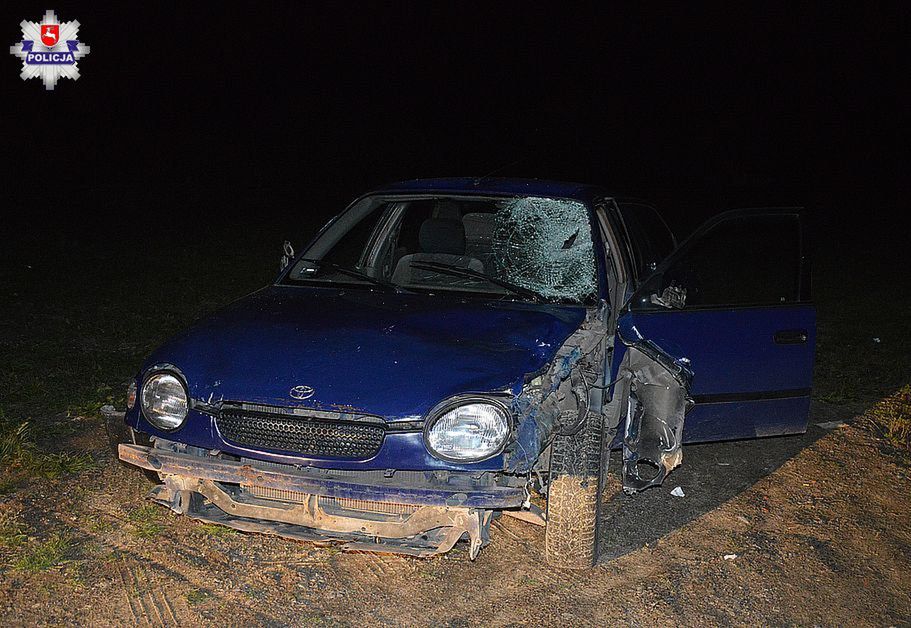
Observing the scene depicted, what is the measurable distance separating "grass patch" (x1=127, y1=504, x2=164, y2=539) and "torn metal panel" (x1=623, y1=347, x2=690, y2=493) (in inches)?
84.7

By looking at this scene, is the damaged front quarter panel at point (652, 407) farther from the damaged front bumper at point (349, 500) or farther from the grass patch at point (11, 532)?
the grass patch at point (11, 532)

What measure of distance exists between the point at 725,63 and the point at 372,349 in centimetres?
4395

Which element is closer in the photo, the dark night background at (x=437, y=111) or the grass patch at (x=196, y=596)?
the grass patch at (x=196, y=596)

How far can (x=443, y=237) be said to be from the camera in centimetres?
472

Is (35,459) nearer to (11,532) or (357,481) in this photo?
(11,532)

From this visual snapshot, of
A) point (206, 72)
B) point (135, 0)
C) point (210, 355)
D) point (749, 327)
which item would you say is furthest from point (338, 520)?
point (135, 0)

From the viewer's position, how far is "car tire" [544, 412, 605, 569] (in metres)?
3.57

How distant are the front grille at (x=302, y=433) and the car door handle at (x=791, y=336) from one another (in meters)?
2.22

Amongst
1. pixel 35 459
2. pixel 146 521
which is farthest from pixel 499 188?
pixel 35 459

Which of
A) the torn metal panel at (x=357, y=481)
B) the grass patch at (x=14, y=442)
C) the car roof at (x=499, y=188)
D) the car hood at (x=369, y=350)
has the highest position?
the car roof at (x=499, y=188)

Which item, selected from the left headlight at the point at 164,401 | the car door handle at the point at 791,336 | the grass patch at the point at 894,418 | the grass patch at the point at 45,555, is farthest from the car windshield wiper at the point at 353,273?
the grass patch at the point at 894,418

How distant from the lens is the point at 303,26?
45188 millimetres

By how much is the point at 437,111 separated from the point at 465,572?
3513 cm

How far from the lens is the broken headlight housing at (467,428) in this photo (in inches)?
127
